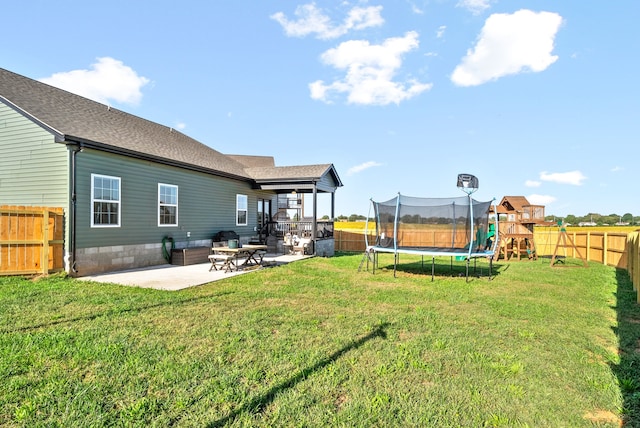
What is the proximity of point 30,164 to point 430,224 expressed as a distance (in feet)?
36.5

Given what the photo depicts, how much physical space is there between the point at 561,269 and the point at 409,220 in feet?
19.3

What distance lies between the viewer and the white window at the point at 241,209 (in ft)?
45.9

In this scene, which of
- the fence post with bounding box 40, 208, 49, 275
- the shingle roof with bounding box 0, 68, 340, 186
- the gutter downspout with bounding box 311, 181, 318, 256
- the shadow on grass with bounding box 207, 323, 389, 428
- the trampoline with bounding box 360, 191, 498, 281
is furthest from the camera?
the gutter downspout with bounding box 311, 181, 318, 256

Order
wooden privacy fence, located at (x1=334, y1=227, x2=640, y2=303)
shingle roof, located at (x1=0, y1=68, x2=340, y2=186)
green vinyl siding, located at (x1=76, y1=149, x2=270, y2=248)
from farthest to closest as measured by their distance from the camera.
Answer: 1. wooden privacy fence, located at (x1=334, y1=227, x2=640, y2=303)
2. shingle roof, located at (x1=0, y1=68, x2=340, y2=186)
3. green vinyl siding, located at (x1=76, y1=149, x2=270, y2=248)

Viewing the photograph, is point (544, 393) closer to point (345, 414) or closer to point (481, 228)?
point (345, 414)

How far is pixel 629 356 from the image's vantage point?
12.1 ft

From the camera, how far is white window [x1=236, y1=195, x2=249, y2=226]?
45.9 feet

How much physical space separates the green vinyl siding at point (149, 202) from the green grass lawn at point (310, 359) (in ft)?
7.79

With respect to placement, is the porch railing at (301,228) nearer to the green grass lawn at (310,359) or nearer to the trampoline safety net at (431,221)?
the trampoline safety net at (431,221)

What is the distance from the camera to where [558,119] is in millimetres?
13242

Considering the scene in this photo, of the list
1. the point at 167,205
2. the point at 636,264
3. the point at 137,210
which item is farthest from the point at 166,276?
the point at 636,264

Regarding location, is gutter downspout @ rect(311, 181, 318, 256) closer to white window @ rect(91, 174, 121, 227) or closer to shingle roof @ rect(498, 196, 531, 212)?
white window @ rect(91, 174, 121, 227)

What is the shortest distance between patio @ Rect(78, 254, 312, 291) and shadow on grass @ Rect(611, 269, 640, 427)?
6.82m

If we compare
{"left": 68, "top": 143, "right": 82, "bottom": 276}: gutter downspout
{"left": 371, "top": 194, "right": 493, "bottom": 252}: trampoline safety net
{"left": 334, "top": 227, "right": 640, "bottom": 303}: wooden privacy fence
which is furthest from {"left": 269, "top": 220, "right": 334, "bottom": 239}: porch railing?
{"left": 68, "top": 143, "right": 82, "bottom": 276}: gutter downspout
